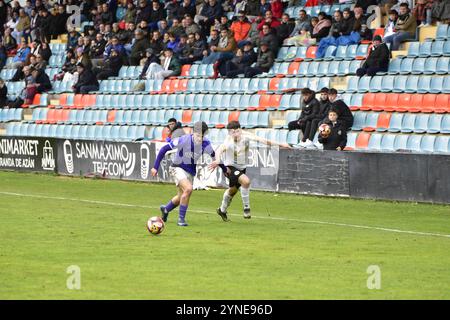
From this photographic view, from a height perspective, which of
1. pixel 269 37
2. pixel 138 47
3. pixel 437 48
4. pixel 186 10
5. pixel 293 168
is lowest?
pixel 293 168

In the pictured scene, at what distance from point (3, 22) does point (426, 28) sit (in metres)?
22.6

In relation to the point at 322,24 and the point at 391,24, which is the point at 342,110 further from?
the point at 322,24

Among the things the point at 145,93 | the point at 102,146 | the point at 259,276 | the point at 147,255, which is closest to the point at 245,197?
the point at 147,255

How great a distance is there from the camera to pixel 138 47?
1454 inches

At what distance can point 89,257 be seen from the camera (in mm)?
15148

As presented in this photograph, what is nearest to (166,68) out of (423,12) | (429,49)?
(423,12)

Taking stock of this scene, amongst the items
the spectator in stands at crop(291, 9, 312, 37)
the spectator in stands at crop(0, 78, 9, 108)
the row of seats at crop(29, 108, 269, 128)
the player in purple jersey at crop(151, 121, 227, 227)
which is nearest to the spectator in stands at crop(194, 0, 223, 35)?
the row of seats at crop(29, 108, 269, 128)

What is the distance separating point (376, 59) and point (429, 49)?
1.37 meters

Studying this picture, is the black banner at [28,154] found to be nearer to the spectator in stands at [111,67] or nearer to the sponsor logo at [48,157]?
the sponsor logo at [48,157]

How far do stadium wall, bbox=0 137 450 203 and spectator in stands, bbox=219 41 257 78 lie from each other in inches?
168

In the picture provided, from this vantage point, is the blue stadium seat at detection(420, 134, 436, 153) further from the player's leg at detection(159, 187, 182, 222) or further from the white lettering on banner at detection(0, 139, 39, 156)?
the white lettering on banner at detection(0, 139, 39, 156)

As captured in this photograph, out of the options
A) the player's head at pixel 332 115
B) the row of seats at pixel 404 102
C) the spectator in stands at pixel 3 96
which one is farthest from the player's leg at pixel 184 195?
the spectator in stands at pixel 3 96
